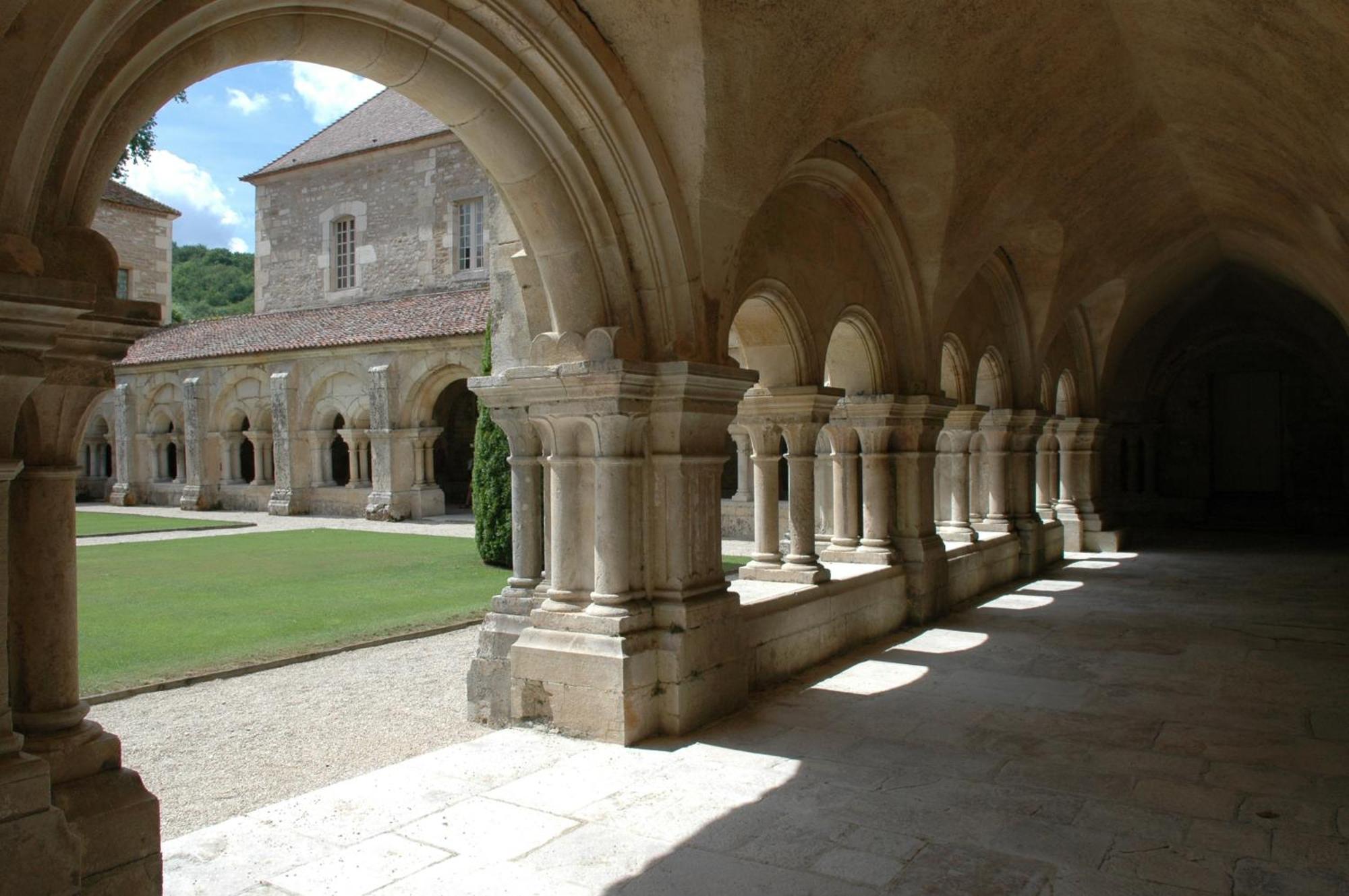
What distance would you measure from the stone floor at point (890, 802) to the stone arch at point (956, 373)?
349cm

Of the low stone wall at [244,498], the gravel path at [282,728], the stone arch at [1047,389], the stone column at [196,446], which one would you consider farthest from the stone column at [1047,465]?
the stone column at [196,446]

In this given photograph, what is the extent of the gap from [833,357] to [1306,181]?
129 inches

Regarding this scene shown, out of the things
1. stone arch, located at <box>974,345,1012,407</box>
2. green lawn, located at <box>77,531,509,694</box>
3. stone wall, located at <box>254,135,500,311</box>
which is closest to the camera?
green lawn, located at <box>77,531,509,694</box>

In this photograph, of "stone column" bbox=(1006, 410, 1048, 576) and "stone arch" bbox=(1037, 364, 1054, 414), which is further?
"stone arch" bbox=(1037, 364, 1054, 414)

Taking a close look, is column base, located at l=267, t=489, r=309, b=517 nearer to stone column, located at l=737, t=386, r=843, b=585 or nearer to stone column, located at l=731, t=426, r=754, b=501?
stone column, located at l=731, t=426, r=754, b=501

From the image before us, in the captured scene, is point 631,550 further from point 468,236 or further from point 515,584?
point 468,236

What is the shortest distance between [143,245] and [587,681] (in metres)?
26.3

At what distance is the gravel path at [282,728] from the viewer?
4332mm

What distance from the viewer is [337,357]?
63.3 ft

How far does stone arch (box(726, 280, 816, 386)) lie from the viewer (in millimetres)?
5973

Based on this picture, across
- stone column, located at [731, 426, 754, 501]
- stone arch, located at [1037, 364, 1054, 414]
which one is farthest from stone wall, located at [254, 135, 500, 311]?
stone arch, located at [1037, 364, 1054, 414]

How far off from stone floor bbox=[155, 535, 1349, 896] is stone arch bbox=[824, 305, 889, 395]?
2.23m

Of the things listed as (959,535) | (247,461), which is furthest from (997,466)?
(247,461)

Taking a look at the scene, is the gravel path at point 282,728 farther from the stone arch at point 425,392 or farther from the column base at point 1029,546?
the stone arch at point 425,392
